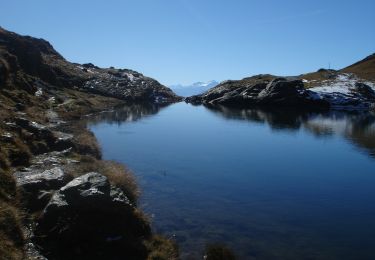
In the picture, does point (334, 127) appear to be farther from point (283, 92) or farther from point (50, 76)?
point (50, 76)

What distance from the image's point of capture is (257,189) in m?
37.2

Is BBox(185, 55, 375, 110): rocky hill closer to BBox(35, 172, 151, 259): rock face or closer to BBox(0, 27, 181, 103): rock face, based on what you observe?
BBox(0, 27, 181, 103): rock face

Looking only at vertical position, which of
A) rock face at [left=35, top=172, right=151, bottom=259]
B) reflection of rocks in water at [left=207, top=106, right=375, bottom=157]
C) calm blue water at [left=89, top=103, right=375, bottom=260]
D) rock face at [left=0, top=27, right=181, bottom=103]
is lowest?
reflection of rocks in water at [left=207, top=106, right=375, bottom=157]

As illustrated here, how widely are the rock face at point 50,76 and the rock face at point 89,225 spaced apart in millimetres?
51302

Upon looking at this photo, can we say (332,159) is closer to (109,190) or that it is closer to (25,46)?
(109,190)

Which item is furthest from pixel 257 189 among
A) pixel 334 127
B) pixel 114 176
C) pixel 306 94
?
pixel 306 94

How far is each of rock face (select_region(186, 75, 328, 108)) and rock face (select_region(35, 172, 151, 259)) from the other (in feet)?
433

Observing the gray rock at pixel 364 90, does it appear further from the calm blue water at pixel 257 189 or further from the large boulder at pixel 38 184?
the large boulder at pixel 38 184

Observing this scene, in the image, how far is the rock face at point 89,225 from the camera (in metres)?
20.5

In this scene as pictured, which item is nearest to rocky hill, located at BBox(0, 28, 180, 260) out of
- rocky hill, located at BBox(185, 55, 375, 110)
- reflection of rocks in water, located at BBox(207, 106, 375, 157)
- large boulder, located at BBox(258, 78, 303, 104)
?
reflection of rocks in water, located at BBox(207, 106, 375, 157)

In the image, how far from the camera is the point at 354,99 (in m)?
149

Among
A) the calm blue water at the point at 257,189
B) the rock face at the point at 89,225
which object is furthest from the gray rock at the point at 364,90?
the rock face at the point at 89,225

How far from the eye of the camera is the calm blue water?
25062 mm

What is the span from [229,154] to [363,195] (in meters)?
21.6
